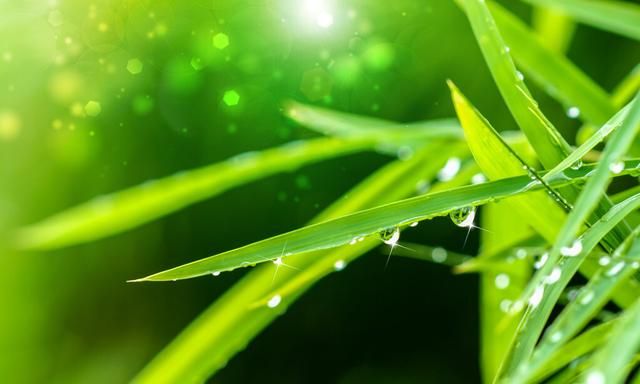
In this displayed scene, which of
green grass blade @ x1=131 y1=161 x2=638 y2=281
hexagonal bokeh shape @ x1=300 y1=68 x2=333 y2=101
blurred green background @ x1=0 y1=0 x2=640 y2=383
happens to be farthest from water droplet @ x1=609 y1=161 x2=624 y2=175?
hexagonal bokeh shape @ x1=300 y1=68 x2=333 y2=101

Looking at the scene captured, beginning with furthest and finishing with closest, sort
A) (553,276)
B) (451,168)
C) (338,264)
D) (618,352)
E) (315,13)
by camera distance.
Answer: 1. (315,13)
2. (451,168)
3. (338,264)
4. (553,276)
5. (618,352)

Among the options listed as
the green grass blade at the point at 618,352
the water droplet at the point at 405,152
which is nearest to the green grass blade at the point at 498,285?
the water droplet at the point at 405,152

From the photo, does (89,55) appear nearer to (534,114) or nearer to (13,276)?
(13,276)

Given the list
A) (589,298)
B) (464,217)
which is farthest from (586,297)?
(464,217)

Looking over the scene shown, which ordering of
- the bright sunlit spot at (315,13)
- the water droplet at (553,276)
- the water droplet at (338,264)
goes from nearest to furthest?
the water droplet at (553,276) → the water droplet at (338,264) → the bright sunlit spot at (315,13)

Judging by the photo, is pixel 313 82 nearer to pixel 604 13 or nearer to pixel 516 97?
pixel 604 13

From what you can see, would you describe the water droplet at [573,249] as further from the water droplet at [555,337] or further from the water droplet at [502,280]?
the water droplet at [502,280]

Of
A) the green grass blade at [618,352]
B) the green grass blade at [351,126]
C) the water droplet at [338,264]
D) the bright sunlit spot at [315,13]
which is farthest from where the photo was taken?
the bright sunlit spot at [315,13]
